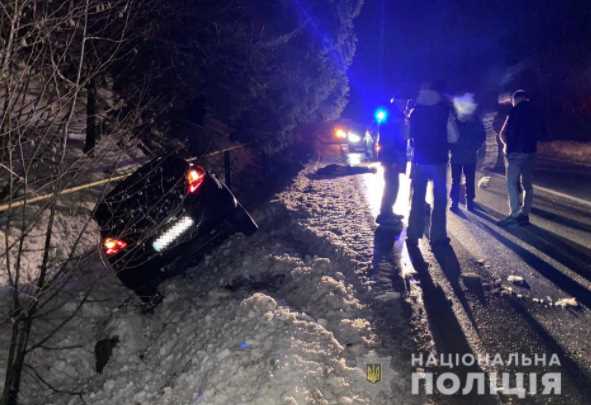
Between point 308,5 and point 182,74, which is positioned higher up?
point 308,5

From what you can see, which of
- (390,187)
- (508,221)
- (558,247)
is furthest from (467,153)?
(558,247)

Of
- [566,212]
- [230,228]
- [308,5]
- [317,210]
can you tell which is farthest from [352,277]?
[308,5]

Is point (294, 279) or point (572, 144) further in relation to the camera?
point (572, 144)

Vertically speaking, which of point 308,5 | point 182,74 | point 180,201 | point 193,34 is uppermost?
point 308,5

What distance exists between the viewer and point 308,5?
1280 centimetres

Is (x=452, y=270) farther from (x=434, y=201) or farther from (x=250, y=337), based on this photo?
(x=250, y=337)

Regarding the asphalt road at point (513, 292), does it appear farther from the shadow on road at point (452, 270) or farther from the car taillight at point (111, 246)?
the car taillight at point (111, 246)

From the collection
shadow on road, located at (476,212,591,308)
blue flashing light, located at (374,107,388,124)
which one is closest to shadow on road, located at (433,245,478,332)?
shadow on road, located at (476,212,591,308)

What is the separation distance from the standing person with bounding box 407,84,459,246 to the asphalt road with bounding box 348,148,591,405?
33 cm

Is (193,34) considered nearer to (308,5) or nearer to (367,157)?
(308,5)

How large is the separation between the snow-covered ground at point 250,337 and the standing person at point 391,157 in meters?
0.93

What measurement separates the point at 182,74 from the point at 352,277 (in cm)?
614

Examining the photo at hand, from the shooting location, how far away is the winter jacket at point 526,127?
6.34m

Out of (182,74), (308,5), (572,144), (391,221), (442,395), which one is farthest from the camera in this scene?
(572,144)
